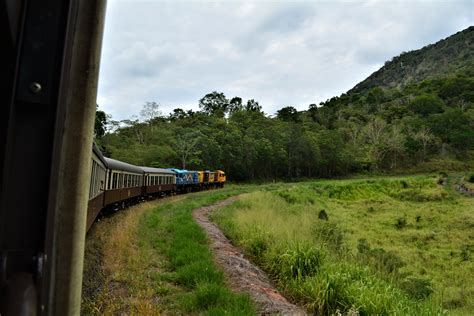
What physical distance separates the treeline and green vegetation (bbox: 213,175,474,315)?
1178 inches

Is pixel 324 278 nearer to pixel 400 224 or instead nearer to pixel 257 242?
pixel 257 242

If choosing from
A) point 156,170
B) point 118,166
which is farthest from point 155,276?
point 156,170

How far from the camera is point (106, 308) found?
5273mm

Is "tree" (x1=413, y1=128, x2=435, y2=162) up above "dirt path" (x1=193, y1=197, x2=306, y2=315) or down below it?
above

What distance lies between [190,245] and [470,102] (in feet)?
471

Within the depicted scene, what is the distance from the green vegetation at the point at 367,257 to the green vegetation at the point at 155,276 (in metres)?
1.63

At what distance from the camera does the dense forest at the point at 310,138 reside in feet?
179

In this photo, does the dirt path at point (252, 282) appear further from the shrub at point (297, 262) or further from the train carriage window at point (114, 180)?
the train carriage window at point (114, 180)

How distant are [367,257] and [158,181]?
17596 millimetres

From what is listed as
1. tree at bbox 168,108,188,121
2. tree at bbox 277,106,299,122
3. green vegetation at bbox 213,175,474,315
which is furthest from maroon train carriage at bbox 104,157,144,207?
tree at bbox 277,106,299,122

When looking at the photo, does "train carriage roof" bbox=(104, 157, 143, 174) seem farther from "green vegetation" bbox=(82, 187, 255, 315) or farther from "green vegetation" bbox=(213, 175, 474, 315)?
"green vegetation" bbox=(213, 175, 474, 315)

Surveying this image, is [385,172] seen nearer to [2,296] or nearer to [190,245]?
[190,245]

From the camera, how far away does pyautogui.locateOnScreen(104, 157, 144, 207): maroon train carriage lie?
13641mm

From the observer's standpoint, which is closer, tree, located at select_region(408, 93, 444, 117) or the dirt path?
the dirt path
